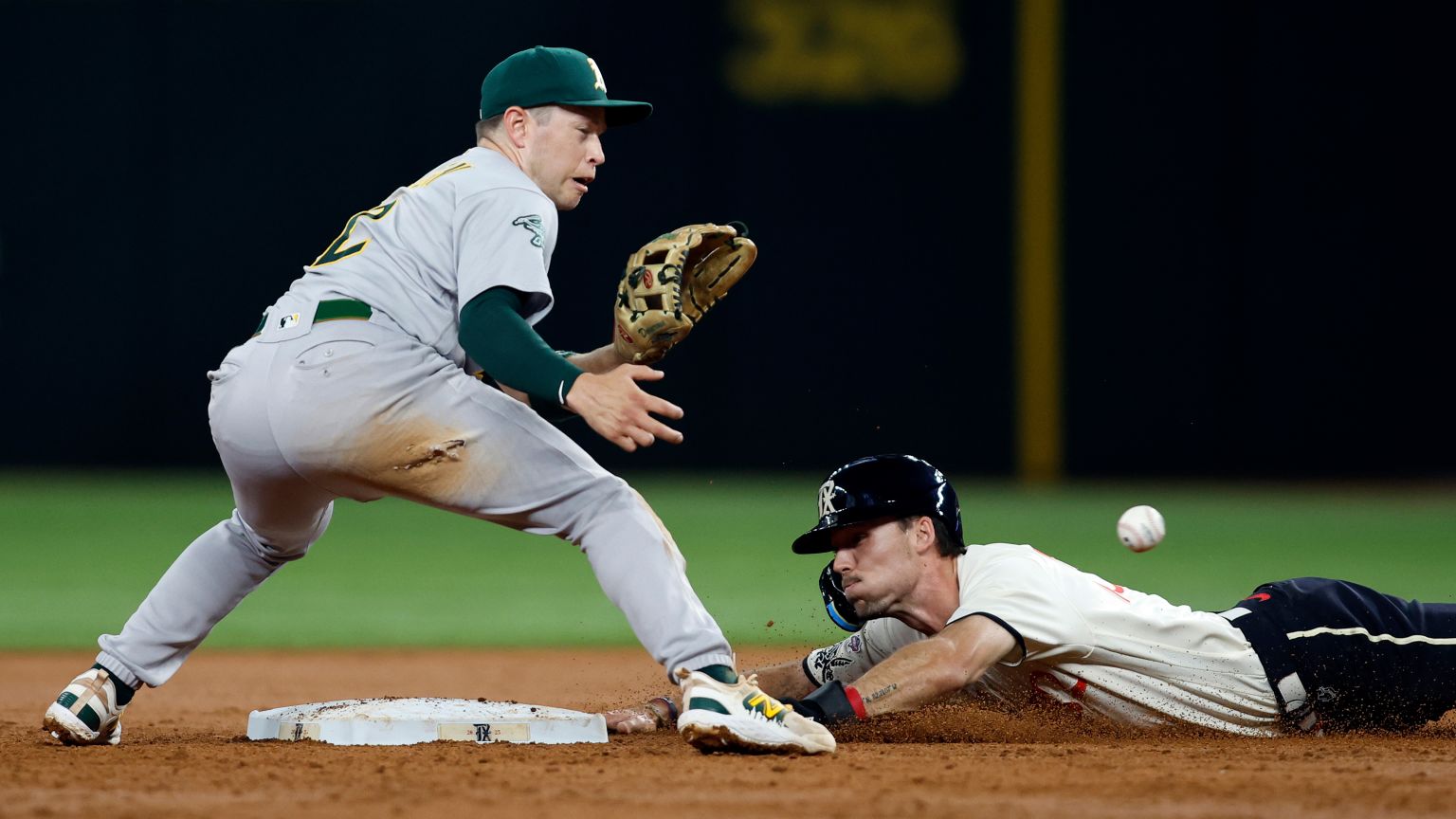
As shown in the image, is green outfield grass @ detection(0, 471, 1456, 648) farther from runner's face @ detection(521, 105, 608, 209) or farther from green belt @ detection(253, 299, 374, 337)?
green belt @ detection(253, 299, 374, 337)

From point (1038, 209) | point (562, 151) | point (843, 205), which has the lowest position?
point (1038, 209)

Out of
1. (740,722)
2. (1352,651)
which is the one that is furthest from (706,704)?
(1352,651)

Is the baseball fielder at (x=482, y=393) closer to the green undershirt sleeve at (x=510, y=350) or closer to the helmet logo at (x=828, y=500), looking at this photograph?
the green undershirt sleeve at (x=510, y=350)

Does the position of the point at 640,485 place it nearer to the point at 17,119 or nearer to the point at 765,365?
the point at 765,365

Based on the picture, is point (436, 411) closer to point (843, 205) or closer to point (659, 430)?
point (659, 430)

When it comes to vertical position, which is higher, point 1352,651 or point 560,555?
point 1352,651

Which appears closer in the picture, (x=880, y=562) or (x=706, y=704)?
(x=706, y=704)

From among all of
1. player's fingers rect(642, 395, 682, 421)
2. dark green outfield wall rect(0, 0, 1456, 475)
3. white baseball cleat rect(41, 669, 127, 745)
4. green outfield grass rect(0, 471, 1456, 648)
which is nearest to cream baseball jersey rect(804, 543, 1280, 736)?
player's fingers rect(642, 395, 682, 421)
